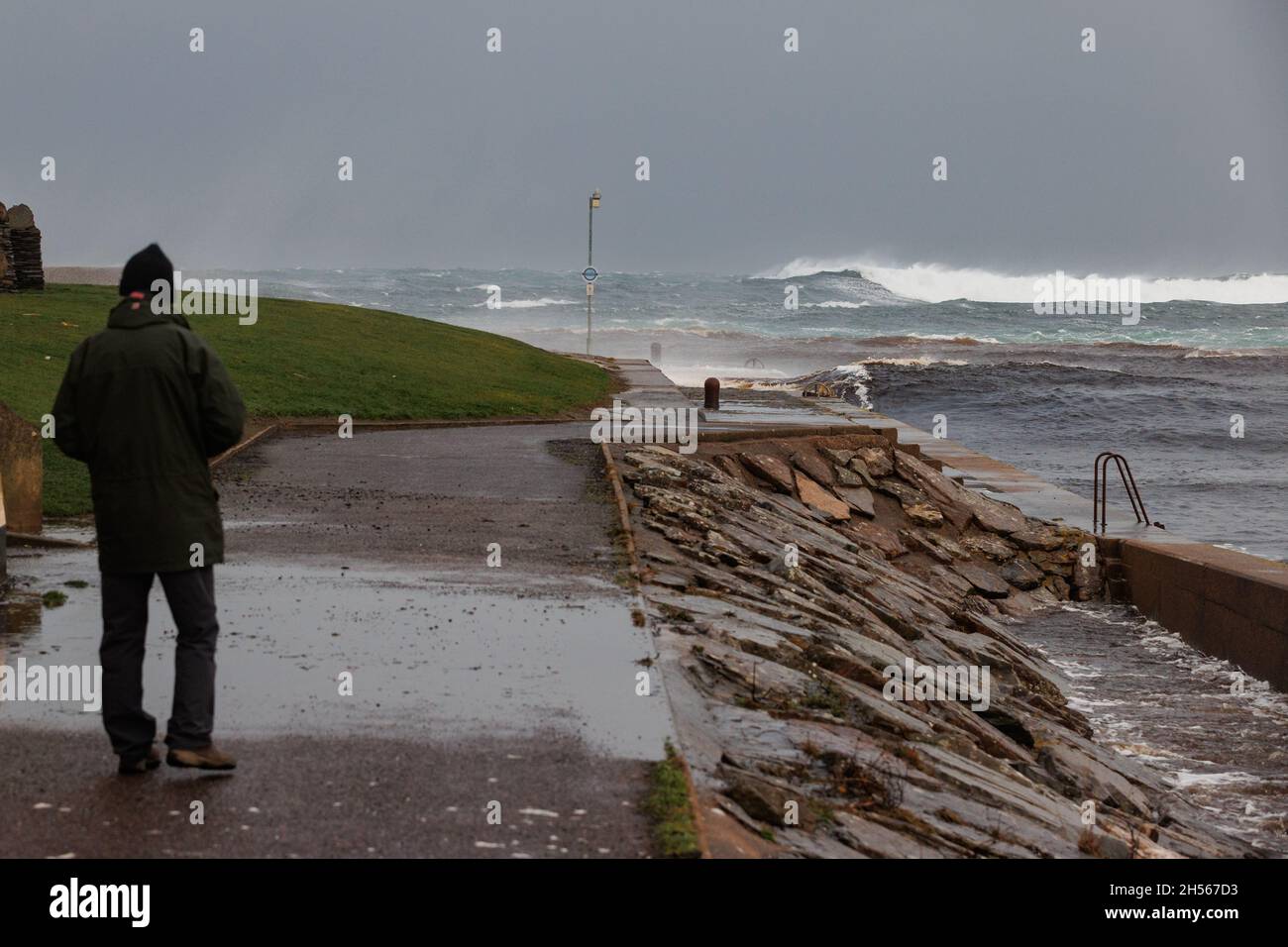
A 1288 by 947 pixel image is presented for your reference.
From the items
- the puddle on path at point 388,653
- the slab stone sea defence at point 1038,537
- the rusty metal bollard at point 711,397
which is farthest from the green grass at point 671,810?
the rusty metal bollard at point 711,397

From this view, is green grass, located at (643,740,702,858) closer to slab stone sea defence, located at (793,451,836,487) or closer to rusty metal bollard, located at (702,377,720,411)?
slab stone sea defence, located at (793,451,836,487)

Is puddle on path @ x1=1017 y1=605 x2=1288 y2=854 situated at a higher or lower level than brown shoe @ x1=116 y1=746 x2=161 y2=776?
lower

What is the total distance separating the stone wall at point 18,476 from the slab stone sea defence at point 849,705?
439 cm

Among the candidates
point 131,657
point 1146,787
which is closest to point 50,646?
point 131,657

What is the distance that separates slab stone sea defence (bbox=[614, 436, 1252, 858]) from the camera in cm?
624

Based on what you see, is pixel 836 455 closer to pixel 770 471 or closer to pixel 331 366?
pixel 770 471

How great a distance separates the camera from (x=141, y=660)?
6.09 metres

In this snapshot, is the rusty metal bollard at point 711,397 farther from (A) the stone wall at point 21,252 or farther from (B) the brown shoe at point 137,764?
(B) the brown shoe at point 137,764

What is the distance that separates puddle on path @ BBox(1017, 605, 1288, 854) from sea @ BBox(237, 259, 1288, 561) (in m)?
5.75

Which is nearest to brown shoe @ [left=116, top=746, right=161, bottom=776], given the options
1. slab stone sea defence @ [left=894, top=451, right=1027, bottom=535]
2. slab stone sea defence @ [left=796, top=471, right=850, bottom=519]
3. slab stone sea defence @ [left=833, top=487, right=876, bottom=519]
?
slab stone sea defence @ [left=796, top=471, right=850, bottom=519]

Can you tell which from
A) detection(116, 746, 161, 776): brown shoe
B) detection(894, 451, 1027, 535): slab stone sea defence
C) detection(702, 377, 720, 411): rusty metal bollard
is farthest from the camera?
detection(702, 377, 720, 411): rusty metal bollard

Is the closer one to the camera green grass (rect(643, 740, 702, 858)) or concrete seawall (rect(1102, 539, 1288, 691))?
green grass (rect(643, 740, 702, 858))

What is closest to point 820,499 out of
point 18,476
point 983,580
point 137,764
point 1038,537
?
point 983,580

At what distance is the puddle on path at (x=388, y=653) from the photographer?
22.1 ft
